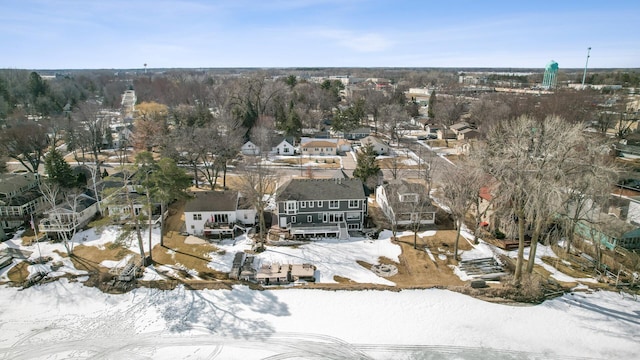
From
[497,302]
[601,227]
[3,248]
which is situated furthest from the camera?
[3,248]

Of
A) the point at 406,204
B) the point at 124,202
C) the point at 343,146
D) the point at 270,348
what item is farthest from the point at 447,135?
the point at 270,348

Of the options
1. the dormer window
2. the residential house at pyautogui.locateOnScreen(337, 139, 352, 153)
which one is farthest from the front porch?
the residential house at pyautogui.locateOnScreen(337, 139, 352, 153)

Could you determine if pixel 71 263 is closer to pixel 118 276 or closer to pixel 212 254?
pixel 118 276

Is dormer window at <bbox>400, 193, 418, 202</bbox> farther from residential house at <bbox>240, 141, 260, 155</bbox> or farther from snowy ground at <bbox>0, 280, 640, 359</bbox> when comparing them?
residential house at <bbox>240, 141, 260, 155</bbox>

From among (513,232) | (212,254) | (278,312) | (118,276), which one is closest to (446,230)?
(513,232)

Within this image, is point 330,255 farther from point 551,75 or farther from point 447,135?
point 551,75

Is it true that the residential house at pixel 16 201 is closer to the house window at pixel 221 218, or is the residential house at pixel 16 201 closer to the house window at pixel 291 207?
the house window at pixel 221 218

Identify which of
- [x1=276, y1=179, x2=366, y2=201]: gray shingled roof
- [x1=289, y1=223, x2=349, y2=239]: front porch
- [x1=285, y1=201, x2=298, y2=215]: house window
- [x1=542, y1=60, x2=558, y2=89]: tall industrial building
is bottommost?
[x1=289, y1=223, x2=349, y2=239]: front porch
